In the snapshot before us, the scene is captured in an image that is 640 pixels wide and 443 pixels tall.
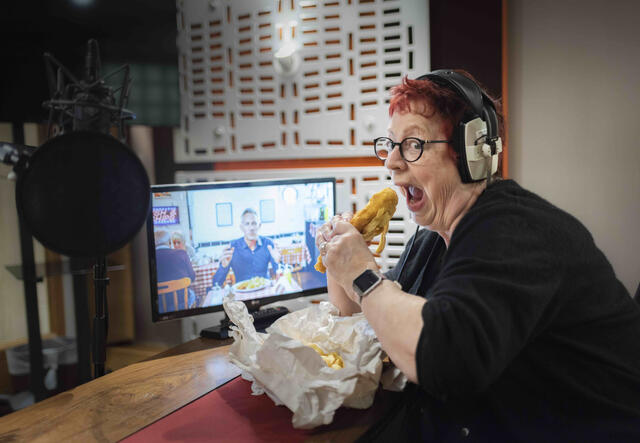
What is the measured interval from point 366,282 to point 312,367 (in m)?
0.24

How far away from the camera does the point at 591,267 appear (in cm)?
116

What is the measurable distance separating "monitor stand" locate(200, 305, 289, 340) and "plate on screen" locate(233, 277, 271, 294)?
84 millimetres

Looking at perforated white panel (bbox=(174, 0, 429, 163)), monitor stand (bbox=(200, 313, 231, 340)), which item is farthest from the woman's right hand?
perforated white panel (bbox=(174, 0, 429, 163))

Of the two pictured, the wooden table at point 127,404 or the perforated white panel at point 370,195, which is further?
the perforated white panel at point 370,195

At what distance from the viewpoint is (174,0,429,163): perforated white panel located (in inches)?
100

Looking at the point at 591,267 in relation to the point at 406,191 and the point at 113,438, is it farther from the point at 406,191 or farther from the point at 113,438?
the point at 113,438

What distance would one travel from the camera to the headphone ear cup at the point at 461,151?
131cm

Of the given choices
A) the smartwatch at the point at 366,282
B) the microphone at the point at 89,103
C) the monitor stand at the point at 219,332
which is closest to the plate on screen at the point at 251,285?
the monitor stand at the point at 219,332

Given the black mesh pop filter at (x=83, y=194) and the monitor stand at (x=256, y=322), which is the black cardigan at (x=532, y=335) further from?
the monitor stand at (x=256, y=322)

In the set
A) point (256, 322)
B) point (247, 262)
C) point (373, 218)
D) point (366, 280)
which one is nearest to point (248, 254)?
point (247, 262)

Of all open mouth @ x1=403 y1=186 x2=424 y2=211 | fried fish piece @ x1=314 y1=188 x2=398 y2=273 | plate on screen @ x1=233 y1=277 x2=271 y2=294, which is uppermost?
open mouth @ x1=403 y1=186 x2=424 y2=211

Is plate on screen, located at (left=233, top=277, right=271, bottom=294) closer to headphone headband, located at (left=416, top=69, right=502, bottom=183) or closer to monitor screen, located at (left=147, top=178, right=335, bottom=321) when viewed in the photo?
monitor screen, located at (left=147, top=178, right=335, bottom=321)

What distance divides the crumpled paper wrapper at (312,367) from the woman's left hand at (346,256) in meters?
0.13

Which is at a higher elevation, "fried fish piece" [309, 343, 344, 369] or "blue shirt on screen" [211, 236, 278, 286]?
"blue shirt on screen" [211, 236, 278, 286]
